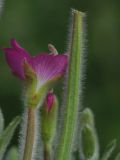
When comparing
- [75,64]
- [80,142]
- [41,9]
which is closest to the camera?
[75,64]

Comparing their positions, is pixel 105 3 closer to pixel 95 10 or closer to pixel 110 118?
pixel 95 10

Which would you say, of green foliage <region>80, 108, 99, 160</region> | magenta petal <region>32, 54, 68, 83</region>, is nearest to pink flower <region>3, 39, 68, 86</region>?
magenta petal <region>32, 54, 68, 83</region>

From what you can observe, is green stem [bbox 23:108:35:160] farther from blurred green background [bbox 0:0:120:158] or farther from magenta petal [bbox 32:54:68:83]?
blurred green background [bbox 0:0:120:158]

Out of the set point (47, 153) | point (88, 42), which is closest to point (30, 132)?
point (47, 153)

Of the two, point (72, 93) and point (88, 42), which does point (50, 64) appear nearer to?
point (72, 93)

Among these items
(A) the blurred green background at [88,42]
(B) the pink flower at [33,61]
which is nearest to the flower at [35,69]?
(B) the pink flower at [33,61]

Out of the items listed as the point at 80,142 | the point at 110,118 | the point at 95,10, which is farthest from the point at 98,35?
the point at 80,142

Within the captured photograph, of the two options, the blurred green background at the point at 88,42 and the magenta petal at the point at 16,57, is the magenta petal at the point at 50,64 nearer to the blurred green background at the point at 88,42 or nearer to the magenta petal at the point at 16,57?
the magenta petal at the point at 16,57
